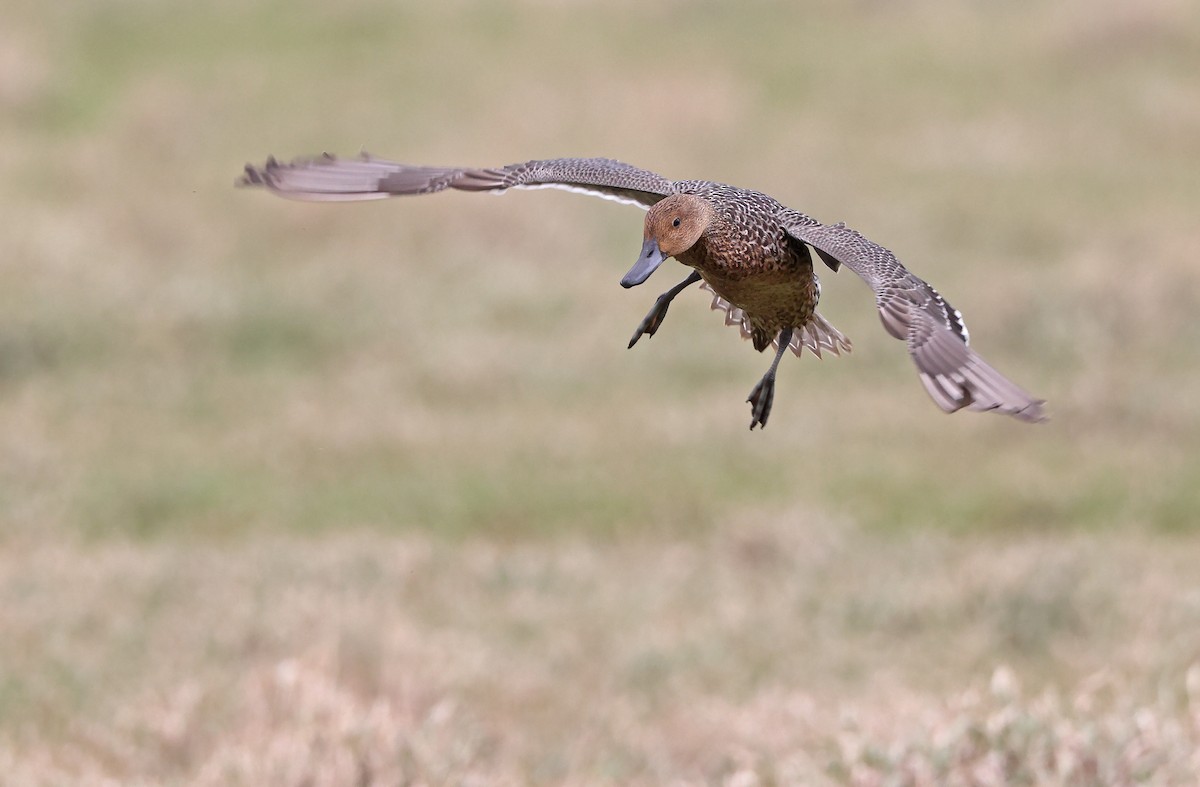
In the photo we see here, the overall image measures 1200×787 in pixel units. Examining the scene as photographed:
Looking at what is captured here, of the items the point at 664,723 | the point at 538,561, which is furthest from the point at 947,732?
the point at 538,561

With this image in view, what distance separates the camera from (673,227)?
4137mm

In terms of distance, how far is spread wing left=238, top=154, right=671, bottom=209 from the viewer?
461cm

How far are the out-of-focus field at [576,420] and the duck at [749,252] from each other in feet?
7.07

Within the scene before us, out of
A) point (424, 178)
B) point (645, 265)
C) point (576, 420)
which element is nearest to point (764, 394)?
point (645, 265)

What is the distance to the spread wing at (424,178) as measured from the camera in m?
4.61

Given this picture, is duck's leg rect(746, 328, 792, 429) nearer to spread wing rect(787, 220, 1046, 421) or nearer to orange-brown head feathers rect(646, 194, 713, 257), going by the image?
spread wing rect(787, 220, 1046, 421)

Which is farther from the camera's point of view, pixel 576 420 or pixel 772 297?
pixel 576 420

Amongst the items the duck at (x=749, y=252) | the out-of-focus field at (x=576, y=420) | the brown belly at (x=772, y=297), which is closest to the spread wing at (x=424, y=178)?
the duck at (x=749, y=252)

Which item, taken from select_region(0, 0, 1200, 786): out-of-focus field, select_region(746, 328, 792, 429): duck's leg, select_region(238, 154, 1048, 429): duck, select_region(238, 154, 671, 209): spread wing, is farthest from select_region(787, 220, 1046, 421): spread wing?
select_region(0, 0, 1200, 786): out-of-focus field

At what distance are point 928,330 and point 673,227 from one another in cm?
62

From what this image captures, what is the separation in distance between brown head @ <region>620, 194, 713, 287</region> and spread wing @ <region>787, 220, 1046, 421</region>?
28 cm

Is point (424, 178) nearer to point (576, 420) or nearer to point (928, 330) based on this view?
point (928, 330)

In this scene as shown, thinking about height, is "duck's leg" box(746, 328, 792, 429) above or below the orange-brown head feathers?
below

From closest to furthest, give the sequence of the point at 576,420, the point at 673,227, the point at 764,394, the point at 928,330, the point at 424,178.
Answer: the point at 928,330 < the point at 673,227 < the point at 764,394 < the point at 424,178 < the point at 576,420
